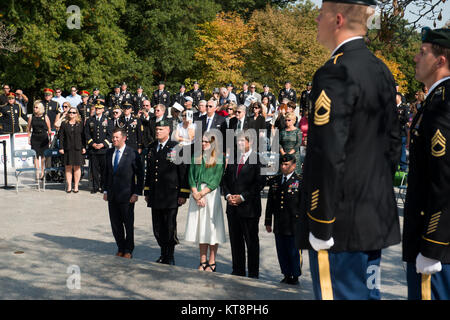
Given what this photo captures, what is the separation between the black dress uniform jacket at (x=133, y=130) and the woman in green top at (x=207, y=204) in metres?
7.91

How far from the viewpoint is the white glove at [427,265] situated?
3.32 meters

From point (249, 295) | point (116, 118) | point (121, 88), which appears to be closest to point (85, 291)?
point (249, 295)

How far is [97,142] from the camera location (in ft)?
48.4

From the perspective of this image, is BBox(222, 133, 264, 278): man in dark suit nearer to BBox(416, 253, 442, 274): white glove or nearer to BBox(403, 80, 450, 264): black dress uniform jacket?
BBox(403, 80, 450, 264): black dress uniform jacket

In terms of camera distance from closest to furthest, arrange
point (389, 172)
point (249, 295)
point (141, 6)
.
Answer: point (389, 172) < point (249, 295) < point (141, 6)

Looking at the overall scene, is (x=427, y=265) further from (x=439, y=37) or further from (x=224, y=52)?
(x=224, y=52)

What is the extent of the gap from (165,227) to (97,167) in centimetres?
715

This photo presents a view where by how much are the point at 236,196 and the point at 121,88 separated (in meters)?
21.0

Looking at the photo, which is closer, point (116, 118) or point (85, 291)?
point (85, 291)

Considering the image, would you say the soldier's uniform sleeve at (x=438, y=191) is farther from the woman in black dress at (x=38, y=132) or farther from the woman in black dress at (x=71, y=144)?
the woman in black dress at (x=38, y=132)

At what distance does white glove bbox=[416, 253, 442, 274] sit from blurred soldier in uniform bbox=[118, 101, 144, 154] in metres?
12.6

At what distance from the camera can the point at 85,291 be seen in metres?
5.69

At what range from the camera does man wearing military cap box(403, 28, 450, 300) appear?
10.8 ft

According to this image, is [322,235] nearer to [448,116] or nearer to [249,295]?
[448,116]
